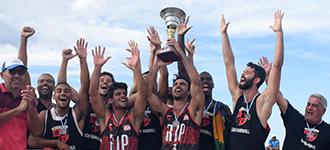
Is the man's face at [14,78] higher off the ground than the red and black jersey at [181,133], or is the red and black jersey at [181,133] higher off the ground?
the man's face at [14,78]

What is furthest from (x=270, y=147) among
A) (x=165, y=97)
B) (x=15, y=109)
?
(x=15, y=109)

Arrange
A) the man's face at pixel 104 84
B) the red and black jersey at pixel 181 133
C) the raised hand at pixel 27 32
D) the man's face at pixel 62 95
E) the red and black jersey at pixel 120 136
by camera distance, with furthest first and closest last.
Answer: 1. the man's face at pixel 104 84
2. the raised hand at pixel 27 32
3. the man's face at pixel 62 95
4. the red and black jersey at pixel 120 136
5. the red and black jersey at pixel 181 133

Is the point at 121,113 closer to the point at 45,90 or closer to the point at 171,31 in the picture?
the point at 45,90

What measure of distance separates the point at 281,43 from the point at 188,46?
6.09ft

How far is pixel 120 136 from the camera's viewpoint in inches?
311

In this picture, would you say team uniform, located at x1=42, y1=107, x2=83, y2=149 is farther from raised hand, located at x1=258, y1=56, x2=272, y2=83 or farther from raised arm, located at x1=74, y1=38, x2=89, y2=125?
raised hand, located at x1=258, y1=56, x2=272, y2=83

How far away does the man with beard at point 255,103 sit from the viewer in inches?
296

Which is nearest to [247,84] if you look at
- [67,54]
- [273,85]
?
[273,85]

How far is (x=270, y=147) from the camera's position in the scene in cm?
2430

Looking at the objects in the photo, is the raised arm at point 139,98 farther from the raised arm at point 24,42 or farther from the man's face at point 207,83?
the raised arm at point 24,42

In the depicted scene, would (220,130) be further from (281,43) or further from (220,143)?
(281,43)

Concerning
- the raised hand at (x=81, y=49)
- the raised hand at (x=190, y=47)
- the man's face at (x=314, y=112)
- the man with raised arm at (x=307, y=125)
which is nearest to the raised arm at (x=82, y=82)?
the raised hand at (x=81, y=49)

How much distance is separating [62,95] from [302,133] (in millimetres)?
3969

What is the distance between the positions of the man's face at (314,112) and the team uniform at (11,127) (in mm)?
4464
